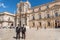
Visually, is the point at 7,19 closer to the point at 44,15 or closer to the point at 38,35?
the point at 44,15

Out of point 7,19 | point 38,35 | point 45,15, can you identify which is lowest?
point 38,35

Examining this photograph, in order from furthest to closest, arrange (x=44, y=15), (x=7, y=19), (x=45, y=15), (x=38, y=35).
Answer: (x=7, y=19) < (x=44, y=15) < (x=45, y=15) < (x=38, y=35)

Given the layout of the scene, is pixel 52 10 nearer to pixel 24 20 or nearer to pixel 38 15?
pixel 38 15

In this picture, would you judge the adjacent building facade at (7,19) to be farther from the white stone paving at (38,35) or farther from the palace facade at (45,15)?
the white stone paving at (38,35)

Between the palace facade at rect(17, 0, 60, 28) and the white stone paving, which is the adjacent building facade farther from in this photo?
the white stone paving

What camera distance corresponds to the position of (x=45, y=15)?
53.8 meters

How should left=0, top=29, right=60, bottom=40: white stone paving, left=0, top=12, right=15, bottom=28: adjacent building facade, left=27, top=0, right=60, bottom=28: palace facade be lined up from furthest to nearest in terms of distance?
left=0, top=12, right=15, bottom=28: adjacent building facade < left=27, top=0, right=60, bottom=28: palace facade < left=0, top=29, right=60, bottom=40: white stone paving

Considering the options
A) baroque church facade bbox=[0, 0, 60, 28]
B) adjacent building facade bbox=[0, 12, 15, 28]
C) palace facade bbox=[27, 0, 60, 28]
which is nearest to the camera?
palace facade bbox=[27, 0, 60, 28]

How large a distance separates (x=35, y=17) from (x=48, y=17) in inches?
247

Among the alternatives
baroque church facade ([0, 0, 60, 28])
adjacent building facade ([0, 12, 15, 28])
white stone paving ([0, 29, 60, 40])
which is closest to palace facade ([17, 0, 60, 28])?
baroque church facade ([0, 0, 60, 28])

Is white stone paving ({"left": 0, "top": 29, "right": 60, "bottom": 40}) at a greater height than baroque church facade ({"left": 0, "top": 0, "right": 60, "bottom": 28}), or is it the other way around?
baroque church facade ({"left": 0, "top": 0, "right": 60, "bottom": 28})

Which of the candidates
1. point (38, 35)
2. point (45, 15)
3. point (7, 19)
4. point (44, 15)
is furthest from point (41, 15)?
point (38, 35)

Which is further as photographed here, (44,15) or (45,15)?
(44,15)

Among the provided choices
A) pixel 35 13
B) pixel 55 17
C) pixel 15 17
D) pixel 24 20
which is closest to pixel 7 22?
pixel 15 17
